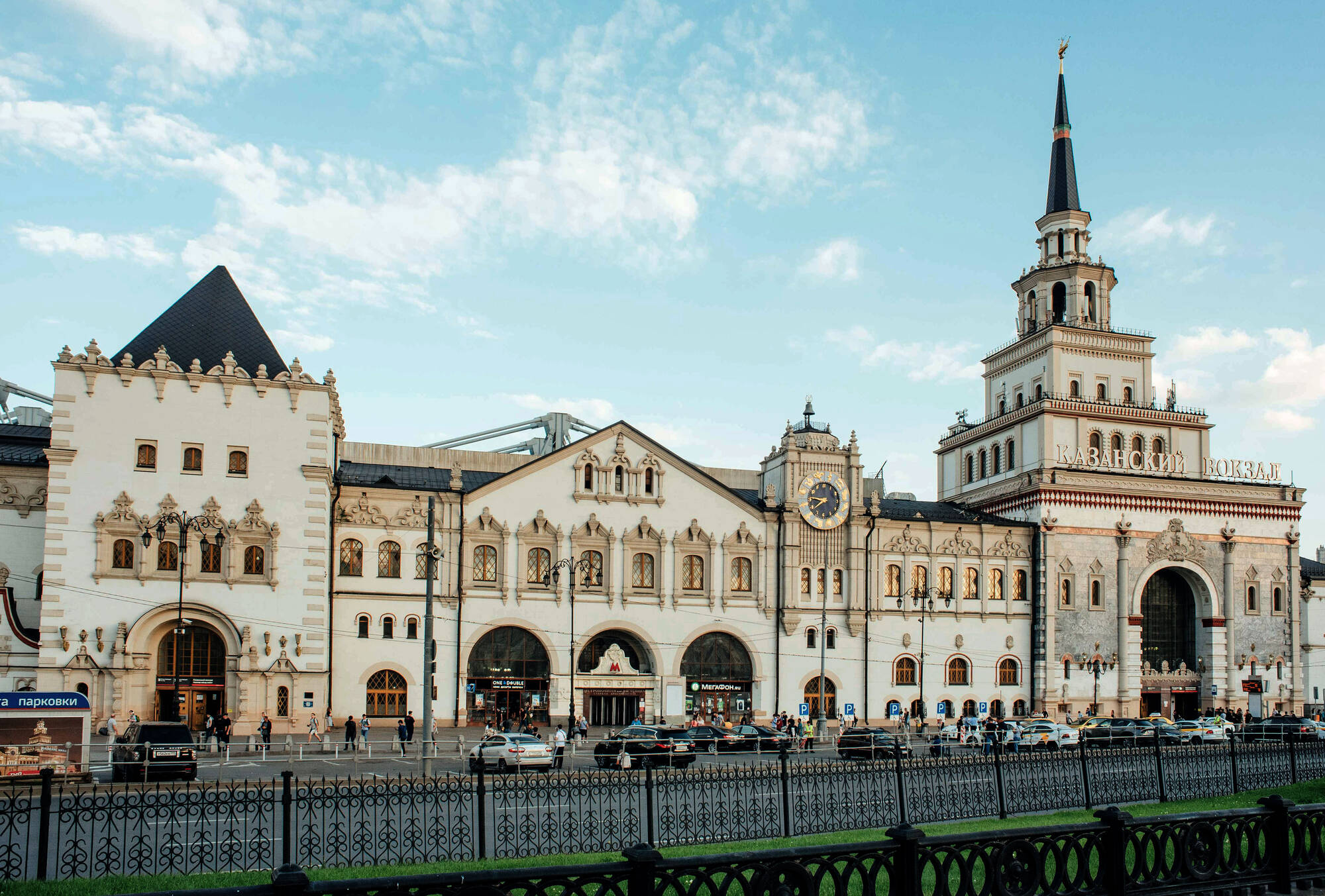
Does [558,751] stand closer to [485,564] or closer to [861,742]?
[861,742]

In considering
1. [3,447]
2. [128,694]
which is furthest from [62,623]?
[3,447]

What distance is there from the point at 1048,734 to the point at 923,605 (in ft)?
36.9

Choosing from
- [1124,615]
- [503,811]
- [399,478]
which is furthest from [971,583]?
[503,811]

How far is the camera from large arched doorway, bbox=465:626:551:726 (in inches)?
2124

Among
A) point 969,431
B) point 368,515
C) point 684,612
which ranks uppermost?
point 969,431

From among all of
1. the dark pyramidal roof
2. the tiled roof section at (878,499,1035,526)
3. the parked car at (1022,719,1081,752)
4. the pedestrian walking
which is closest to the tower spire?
the dark pyramidal roof

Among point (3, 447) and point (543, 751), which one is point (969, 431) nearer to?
point (543, 751)

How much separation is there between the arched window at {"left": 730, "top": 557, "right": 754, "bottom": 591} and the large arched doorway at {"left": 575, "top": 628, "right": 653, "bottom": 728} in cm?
590

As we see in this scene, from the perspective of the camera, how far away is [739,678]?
58.7m

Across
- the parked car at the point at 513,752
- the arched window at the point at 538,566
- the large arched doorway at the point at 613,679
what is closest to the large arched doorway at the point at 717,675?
the large arched doorway at the point at 613,679

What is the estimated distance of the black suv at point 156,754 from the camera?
99.8 ft

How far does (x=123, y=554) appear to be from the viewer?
156ft

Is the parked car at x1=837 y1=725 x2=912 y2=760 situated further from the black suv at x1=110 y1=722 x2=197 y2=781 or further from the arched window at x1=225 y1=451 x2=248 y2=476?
the arched window at x1=225 y1=451 x2=248 y2=476

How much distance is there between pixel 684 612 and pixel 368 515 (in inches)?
645
